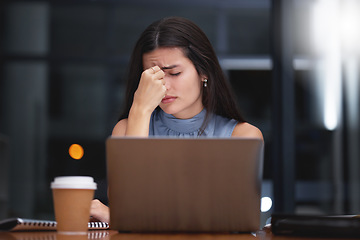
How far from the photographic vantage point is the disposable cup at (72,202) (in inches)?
37.7

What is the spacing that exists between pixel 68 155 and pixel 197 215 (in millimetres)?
5110

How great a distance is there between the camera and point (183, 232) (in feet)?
3.07

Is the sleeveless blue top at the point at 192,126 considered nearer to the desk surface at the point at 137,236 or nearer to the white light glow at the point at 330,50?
the desk surface at the point at 137,236

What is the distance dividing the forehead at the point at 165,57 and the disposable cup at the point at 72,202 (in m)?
0.92

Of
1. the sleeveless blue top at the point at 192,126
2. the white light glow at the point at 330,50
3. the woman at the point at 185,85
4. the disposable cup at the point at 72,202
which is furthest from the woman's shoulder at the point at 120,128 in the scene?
the white light glow at the point at 330,50

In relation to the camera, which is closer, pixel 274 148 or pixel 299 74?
pixel 274 148

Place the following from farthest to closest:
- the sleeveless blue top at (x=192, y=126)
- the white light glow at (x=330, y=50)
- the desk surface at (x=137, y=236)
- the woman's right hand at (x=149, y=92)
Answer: the white light glow at (x=330, y=50) < the sleeveless blue top at (x=192, y=126) < the woman's right hand at (x=149, y=92) < the desk surface at (x=137, y=236)

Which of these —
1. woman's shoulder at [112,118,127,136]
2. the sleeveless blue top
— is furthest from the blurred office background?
woman's shoulder at [112,118,127,136]

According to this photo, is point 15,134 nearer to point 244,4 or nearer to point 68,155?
point 68,155

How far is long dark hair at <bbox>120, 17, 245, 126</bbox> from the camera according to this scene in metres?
1.88

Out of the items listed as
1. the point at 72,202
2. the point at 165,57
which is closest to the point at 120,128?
the point at 165,57

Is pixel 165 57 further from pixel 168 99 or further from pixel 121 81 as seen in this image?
pixel 121 81

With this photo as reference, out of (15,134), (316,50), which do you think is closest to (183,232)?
(316,50)

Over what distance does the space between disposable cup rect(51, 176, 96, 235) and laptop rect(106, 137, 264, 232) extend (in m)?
0.07
